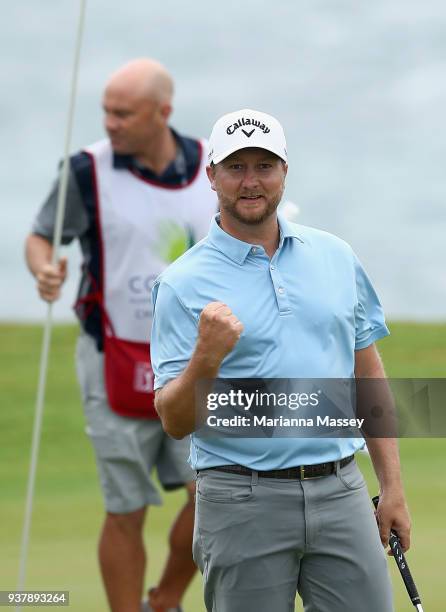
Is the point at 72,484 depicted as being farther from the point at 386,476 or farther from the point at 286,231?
the point at 286,231

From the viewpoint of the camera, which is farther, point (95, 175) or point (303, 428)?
point (95, 175)

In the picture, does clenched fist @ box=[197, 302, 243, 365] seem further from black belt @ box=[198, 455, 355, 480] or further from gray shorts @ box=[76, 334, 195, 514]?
gray shorts @ box=[76, 334, 195, 514]

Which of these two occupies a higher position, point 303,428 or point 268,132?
point 268,132

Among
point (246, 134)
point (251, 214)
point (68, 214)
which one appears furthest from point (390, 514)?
point (68, 214)

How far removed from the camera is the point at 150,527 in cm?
1004

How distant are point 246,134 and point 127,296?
286cm

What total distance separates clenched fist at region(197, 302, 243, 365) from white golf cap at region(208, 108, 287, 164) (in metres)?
0.54

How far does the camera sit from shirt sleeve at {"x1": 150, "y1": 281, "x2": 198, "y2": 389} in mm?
4570

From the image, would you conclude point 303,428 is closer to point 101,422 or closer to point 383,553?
point 383,553

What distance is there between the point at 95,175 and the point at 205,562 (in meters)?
3.03

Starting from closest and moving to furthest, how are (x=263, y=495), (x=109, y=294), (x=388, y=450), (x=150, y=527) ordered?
(x=263, y=495) < (x=388, y=450) < (x=109, y=294) < (x=150, y=527)

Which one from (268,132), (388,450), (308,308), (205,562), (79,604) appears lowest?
(79,604)

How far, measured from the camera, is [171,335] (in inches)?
181

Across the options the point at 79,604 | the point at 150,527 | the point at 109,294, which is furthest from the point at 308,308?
the point at 150,527
